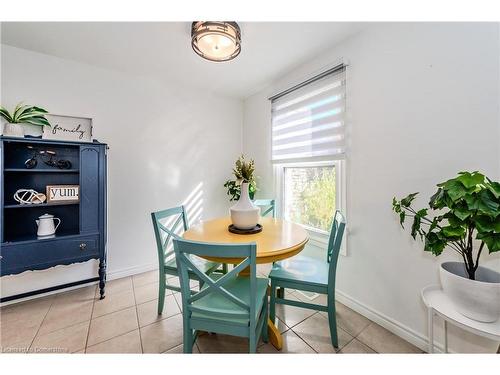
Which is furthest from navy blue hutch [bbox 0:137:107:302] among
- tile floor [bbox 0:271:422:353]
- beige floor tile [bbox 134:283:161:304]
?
beige floor tile [bbox 134:283:161:304]

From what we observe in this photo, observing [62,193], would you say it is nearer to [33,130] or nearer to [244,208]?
[33,130]

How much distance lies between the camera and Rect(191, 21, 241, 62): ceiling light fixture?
1.48 metres

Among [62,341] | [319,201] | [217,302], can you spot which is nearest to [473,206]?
[217,302]

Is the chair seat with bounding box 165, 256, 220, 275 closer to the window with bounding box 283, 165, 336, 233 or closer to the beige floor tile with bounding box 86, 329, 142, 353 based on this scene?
the beige floor tile with bounding box 86, 329, 142, 353

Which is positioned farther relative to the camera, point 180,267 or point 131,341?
point 131,341

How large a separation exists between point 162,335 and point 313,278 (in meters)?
1.23

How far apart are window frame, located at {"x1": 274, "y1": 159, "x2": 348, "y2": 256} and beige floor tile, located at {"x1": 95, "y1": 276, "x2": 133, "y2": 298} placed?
77.3 inches

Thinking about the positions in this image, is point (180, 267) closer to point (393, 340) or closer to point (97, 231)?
point (97, 231)

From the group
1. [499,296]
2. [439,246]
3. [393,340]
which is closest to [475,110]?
[439,246]

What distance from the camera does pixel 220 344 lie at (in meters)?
1.50

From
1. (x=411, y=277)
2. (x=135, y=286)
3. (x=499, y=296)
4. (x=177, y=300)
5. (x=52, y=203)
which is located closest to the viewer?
(x=499, y=296)
